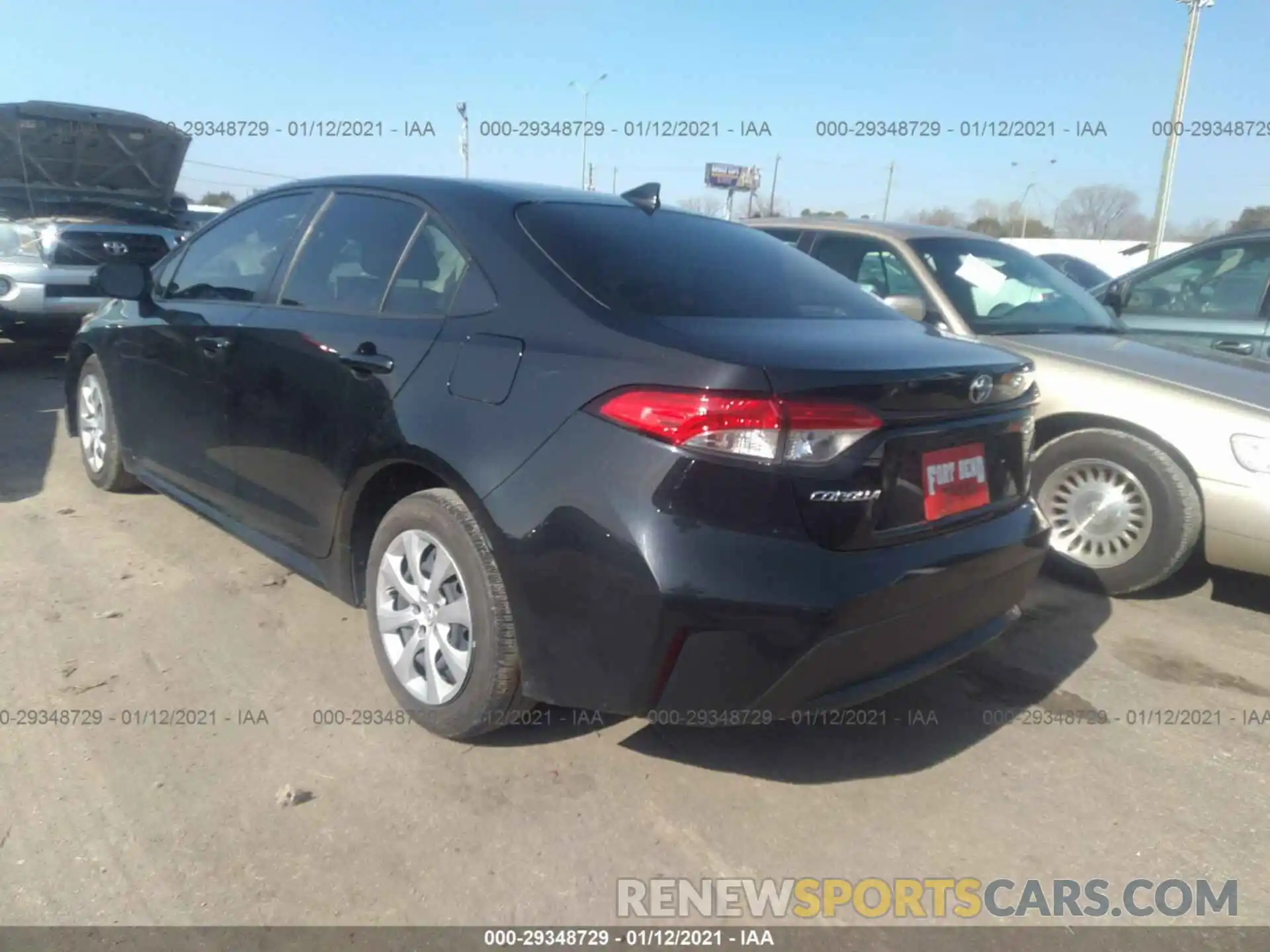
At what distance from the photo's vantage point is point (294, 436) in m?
3.22

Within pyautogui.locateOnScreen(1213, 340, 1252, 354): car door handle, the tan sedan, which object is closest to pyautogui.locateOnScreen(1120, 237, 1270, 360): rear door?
pyautogui.locateOnScreen(1213, 340, 1252, 354): car door handle

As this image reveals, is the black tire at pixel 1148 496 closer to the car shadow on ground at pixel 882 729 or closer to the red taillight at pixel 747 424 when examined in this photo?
the car shadow on ground at pixel 882 729

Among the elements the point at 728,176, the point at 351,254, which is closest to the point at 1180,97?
the point at 351,254

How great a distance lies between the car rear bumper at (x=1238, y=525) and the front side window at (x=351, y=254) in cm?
326

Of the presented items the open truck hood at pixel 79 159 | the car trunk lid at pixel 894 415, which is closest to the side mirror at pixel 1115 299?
the car trunk lid at pixel 894 415

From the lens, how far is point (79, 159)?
9430mm

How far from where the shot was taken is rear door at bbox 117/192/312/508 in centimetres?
362

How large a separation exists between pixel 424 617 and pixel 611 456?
3.02 feet

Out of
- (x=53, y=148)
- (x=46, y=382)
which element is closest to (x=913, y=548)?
(x=46, y=382)

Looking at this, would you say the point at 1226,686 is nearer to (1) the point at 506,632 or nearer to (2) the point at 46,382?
(1) the point at 506,632

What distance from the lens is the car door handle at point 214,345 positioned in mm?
3580

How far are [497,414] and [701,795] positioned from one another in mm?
1189

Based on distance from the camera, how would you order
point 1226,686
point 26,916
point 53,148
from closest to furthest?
1. point 26,916
2. point 1226,686
3. point 53,148

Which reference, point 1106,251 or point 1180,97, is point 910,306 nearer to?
point 1180,97
